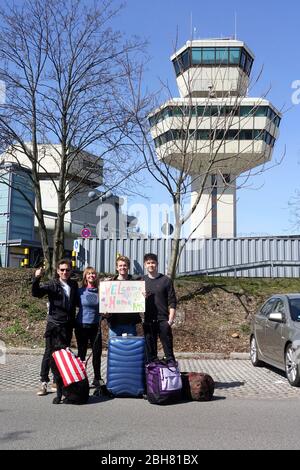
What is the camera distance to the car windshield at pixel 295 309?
30.0 ft

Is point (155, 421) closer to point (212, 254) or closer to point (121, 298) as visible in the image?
point (121, 298)

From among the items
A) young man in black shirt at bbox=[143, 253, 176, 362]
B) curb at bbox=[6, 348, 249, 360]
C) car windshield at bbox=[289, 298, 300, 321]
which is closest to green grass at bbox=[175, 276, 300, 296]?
curb at bbox=[6, 348, 249, 360]

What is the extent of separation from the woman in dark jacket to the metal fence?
637 inches

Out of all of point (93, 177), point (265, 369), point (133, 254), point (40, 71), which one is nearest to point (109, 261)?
point (133, 254)

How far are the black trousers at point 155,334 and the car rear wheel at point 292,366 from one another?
2075 mm

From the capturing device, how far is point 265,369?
34.3 ft

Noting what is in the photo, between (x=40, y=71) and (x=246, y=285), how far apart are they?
9572 millimetres

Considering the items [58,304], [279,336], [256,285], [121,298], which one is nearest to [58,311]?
[58,304]

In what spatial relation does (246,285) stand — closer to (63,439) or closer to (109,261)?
(109,261)

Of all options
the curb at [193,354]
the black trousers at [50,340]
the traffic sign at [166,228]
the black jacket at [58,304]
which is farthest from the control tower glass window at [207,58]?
the black trousers at [50,340]

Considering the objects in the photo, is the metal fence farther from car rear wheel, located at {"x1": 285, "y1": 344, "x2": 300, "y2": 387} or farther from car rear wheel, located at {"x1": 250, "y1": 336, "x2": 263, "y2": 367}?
car rear wheel, located at {"x1": 285, "y1": 344, "x2": 300, "y2": 387}

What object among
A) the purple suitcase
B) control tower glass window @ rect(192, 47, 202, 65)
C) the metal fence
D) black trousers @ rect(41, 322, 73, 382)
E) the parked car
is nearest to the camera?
the purple suitcase

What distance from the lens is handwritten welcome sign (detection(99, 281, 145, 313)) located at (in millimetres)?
7656

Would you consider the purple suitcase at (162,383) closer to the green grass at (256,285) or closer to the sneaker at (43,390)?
the sneaker at (43,390)
